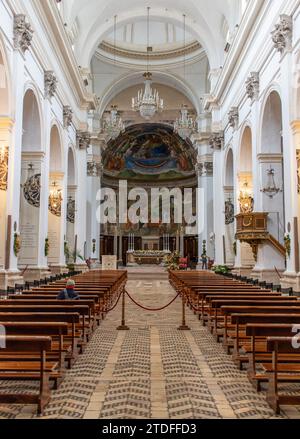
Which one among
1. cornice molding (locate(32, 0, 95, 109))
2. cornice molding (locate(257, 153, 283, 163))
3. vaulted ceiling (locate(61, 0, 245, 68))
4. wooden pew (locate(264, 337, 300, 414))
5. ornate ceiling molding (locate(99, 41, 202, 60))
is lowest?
wooden pew (locate(264, 337, 300, 414))

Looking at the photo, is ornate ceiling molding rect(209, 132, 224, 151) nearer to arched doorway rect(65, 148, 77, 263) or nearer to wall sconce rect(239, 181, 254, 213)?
wall sconce rect(239, 181, 254, 213)

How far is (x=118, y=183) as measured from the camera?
37.5 m

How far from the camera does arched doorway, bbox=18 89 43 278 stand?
14453 mm

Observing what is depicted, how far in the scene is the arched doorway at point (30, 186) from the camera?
14.5 meters

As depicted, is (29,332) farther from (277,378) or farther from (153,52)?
(153,52)

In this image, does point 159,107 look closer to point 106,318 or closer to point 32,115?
point 32,115

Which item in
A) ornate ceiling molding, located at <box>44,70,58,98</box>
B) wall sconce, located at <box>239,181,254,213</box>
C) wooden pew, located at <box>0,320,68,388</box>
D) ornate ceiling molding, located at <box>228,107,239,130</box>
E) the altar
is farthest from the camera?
the altar

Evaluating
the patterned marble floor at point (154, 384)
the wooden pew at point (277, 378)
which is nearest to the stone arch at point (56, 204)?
the patterned marble floor at point (154, 384)

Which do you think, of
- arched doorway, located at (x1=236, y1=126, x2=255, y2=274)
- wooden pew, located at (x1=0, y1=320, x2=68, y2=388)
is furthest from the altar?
wooden pew, located at (x1=0, y1=320, x2=68, y2=388)

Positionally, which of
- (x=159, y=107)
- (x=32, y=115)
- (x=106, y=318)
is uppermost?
(x=159, y=107)

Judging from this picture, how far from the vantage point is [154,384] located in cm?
450

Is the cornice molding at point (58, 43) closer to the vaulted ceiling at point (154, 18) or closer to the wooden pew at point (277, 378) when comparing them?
the vaulted ceiling at point (154, 18)

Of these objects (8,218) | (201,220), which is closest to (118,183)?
(201,220)

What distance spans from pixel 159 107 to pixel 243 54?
645 cm
